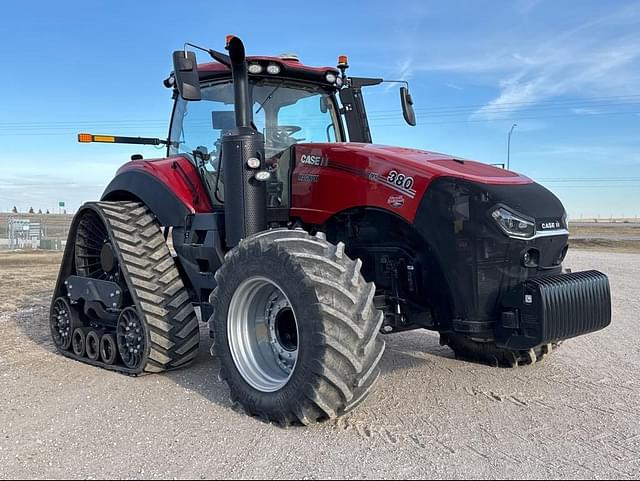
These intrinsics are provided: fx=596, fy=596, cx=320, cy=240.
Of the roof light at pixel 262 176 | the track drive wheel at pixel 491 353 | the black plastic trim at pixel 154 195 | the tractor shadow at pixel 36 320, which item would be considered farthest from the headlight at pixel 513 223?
the tractor shadow at pixel 36 320

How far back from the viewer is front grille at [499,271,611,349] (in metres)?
3.98

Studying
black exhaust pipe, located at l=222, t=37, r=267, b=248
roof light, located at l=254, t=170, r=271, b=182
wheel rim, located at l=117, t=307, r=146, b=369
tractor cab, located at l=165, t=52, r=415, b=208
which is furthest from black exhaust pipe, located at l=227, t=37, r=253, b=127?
wheel rim, located at l=117, t=307, r=146, b=369

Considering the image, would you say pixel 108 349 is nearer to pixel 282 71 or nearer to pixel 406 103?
pixel 282 71

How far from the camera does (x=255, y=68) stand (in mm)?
5199

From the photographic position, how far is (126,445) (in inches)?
148

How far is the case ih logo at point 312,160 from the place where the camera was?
16.0 ft

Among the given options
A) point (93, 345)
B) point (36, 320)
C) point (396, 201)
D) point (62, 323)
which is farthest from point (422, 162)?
point (36, 320)

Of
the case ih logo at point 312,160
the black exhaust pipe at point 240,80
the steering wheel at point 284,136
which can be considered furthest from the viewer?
the steering wheel at point 284,136

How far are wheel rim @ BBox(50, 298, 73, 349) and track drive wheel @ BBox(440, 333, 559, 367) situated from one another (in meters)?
3.88

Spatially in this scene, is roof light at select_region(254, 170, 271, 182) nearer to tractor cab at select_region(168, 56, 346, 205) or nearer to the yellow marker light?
tractor cab at select_region(168, 56, 346, 205)

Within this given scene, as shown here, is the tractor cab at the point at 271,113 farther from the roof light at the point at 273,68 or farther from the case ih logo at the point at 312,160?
the case ih logo at the point at 312,160

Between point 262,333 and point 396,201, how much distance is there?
1.42 metres

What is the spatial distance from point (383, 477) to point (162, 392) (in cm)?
232

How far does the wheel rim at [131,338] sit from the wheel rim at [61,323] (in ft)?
3.30
